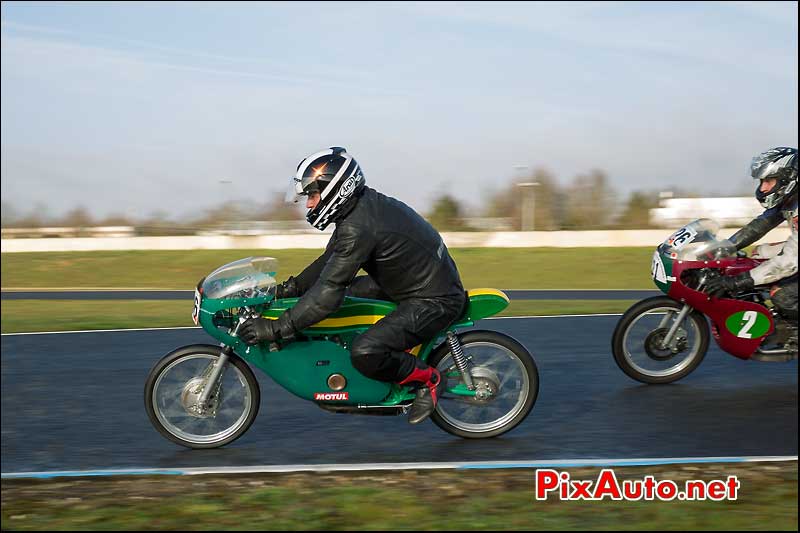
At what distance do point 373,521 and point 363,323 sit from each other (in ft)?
6.70

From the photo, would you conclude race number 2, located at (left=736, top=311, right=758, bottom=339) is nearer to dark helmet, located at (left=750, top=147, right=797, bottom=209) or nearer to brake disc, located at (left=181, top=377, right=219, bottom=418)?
dark helmet, located at (left=750, top=147, right=797, bottom=209)

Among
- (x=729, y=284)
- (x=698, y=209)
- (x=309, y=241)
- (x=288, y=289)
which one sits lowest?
(x=309, y=241)

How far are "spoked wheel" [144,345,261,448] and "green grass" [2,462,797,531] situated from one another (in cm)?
93

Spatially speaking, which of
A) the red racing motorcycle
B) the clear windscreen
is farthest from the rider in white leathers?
the clear windscreen

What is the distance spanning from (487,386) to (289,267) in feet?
99.7

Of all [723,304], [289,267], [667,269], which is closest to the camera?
[723,304]

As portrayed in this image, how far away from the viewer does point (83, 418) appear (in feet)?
26.3

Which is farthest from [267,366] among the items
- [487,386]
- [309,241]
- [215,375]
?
[309,241]

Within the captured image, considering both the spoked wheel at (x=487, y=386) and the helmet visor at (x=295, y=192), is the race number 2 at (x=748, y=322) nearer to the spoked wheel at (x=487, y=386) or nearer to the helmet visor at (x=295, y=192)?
the spoked wheel at (x=487, y=386)

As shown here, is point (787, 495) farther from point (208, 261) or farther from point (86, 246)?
point (86, 246)

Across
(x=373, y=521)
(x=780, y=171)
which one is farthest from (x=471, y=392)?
(x=780, y=171)

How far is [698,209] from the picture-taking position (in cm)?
4225

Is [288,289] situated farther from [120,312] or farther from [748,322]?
[120,312]

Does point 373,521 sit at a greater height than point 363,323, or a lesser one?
lesser
